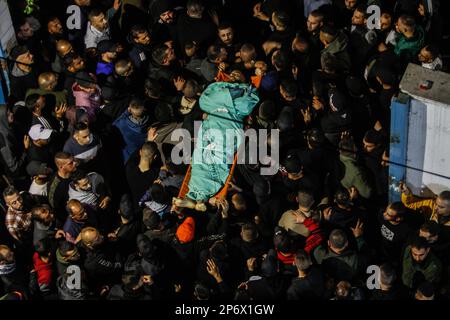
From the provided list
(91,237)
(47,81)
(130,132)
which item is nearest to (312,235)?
(91,237)

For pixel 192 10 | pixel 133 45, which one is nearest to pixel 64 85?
pixel 133 45

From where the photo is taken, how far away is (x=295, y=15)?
11.5 metres

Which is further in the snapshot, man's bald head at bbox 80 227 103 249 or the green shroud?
the green shroud

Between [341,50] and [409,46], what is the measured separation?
0.76 meters

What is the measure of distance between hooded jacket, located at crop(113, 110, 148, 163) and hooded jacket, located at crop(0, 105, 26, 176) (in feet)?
3.66

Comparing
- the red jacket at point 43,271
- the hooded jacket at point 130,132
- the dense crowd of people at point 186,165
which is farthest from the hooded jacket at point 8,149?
the red jacket at point 43,271

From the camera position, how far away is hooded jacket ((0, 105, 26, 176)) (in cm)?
1032

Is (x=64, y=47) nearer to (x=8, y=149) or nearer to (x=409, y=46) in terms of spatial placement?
(x=8, y=149)

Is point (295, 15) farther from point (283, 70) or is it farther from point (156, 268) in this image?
point (156, 268)

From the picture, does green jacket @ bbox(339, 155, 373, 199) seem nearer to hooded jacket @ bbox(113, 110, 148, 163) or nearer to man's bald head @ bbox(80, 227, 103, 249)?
hooded jacket @ bbox(113, 110, 148, 163)

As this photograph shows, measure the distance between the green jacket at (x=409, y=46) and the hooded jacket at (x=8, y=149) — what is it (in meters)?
4.29

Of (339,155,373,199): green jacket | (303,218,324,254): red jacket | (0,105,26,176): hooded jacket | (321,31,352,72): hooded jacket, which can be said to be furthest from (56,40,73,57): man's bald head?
(303,218,324,254): red jacket

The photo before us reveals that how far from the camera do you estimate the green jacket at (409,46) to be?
1060 centimetres

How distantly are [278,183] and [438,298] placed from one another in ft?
6.54
